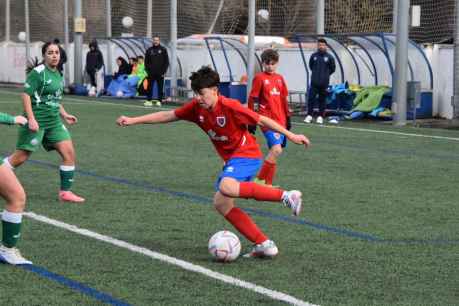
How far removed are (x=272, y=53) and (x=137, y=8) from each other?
95.2 feet

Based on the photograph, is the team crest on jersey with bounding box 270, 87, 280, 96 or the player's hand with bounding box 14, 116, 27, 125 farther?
the team crest on jersey with bounding box 270, 87, 280, 96

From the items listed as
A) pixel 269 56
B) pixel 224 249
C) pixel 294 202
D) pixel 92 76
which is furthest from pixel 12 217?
pixel 92 76

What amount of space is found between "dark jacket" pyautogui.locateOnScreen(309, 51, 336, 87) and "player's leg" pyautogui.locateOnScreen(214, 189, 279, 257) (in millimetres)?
14903

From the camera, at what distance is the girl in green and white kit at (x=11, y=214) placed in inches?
281

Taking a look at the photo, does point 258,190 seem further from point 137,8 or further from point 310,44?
point 137,8

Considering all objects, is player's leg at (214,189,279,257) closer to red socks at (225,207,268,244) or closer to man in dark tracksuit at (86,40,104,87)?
red socks at (225,207,268,244)

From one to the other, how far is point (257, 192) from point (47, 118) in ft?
11.7

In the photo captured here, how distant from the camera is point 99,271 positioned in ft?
23.2

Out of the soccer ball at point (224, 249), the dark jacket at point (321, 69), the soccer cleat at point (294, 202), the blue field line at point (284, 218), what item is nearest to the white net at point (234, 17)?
the dark jacket at point (321, 69)

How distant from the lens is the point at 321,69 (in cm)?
2230

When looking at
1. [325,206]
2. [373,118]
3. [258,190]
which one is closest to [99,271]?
[258,190]

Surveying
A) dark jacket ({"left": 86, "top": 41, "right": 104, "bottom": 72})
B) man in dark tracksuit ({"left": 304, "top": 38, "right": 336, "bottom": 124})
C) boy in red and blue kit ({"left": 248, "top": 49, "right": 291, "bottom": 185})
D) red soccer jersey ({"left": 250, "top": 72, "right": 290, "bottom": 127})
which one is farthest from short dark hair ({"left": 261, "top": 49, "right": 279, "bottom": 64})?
dark jacket ({"left": 86, "top": 41, "right": 104, "bottom": 72})

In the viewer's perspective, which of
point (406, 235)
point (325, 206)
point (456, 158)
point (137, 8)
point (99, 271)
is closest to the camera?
point (99, 271)

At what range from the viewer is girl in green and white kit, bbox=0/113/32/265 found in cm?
713
